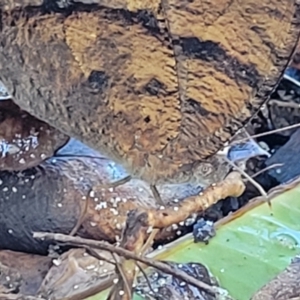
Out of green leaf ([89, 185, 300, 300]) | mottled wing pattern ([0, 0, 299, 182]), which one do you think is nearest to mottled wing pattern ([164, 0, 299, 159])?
mottled wing pattern ([0, 0, 299, 182])

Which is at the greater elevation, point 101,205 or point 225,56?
point 225,56

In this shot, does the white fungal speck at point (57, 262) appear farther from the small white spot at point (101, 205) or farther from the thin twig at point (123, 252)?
the thin twig at point (123, 252)

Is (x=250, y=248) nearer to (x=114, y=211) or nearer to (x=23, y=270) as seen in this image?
(x=114, y=211)

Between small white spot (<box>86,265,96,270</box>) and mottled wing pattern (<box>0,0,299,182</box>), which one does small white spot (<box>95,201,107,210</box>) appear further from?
mottled wing pattern (<box>0,0,299,182</box>)

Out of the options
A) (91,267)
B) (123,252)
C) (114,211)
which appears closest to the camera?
(123,252)

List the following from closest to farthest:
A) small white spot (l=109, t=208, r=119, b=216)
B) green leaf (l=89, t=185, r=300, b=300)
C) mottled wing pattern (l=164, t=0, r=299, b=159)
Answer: mottled wing pattern (l=164, t=0, r=299, b=159) < green leaf (l=89, t=185, r=300, b=300) < small white spot (l=109, t=208, r=119, b=216)

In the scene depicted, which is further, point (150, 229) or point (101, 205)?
point (101, 205)

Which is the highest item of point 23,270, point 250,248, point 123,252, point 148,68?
point 148,68

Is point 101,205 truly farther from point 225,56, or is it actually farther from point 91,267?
point 225,56

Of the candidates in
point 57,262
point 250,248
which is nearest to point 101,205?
point 57,262

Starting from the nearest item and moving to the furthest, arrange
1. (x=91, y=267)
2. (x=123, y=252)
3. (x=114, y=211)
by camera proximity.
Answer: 1. (x=123, y=252)
2. (x=91, y=267)
3. (x=114, y=211)

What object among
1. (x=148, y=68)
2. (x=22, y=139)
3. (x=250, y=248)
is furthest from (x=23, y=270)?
(x=148, y=68)

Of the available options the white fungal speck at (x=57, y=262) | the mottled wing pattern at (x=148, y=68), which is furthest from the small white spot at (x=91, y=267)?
the mottled wing pattern at (x=148, y=68)

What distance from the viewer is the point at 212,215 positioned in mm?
1422
